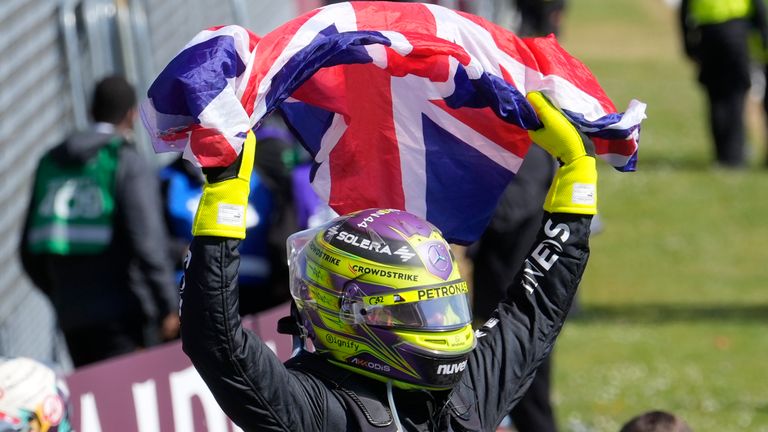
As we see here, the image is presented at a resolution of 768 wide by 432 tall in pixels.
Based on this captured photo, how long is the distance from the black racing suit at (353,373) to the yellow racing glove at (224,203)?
0.08 ft

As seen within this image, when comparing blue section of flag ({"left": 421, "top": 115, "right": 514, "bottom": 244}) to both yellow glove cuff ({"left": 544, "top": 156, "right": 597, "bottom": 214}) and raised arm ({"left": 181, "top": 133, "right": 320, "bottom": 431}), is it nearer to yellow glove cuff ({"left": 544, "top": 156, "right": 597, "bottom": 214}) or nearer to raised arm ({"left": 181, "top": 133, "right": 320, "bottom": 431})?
yellow glove cuff ({"left": 544, "top": 156, "right": 597, "bottom": 214})

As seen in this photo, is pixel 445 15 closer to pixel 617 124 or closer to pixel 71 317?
pixel 617 124

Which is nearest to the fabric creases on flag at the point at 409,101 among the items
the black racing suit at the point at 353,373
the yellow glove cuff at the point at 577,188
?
the yellow glove cuff at the point at 577,188

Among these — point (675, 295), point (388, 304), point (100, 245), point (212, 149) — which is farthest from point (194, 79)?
point (675, 295)

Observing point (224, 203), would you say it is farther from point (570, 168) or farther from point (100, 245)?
point (100, 245)

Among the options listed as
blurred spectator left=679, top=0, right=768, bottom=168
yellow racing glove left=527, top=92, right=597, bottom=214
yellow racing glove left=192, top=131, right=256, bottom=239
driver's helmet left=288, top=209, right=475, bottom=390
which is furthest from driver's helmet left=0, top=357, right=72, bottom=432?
blurred spectator left=679, top=0, right=768, bottom=168

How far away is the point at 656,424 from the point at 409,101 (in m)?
1.24

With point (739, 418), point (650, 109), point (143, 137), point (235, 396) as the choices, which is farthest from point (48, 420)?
point (650, 109)

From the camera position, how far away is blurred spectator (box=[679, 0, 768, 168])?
14.4 meters

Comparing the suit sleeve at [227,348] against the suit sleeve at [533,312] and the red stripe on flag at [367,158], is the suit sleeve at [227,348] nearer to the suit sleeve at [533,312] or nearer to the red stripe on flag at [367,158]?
the suit sleeve at [533,312]

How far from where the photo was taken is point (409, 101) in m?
3.71

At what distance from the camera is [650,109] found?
1984cm

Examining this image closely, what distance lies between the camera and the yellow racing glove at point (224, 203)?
2.82m

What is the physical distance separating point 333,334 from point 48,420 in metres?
0.99
